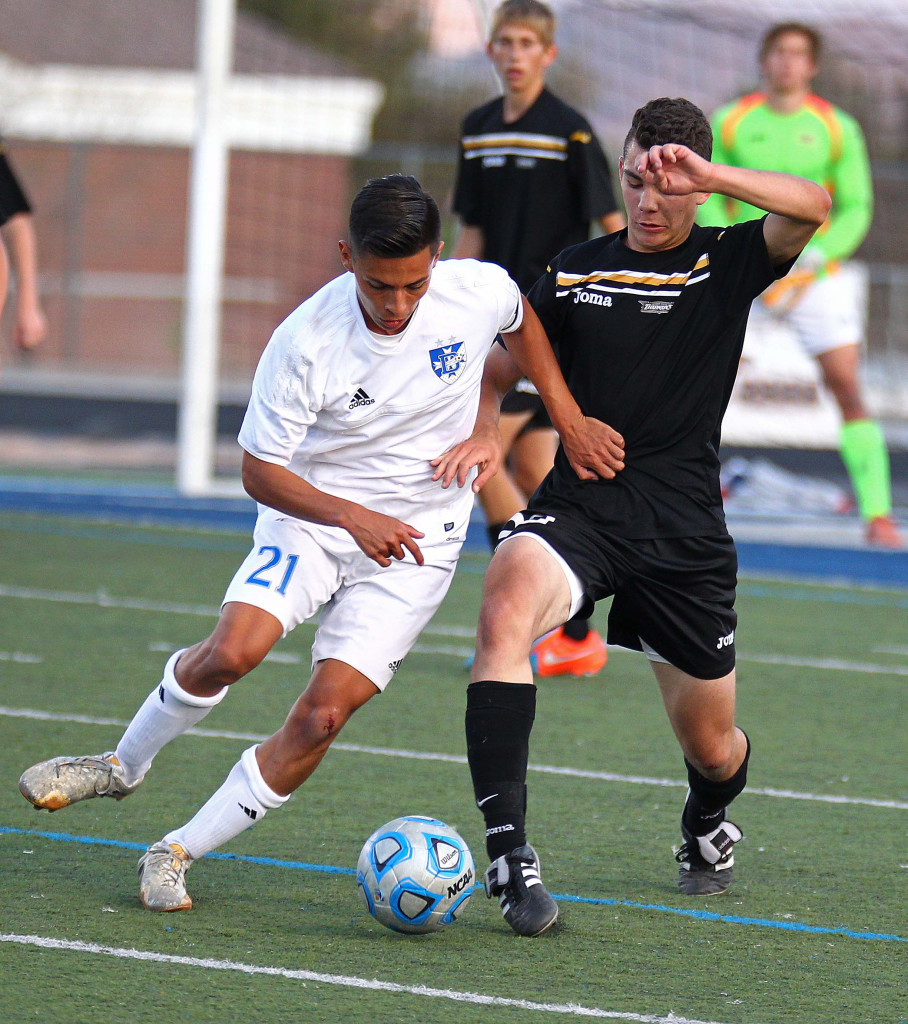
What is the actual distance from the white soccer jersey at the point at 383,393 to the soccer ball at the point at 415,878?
71 cm

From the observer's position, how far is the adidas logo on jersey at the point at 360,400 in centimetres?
382

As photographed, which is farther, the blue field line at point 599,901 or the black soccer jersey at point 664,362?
the black soccer jersey at point 664,362

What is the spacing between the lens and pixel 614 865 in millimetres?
4285

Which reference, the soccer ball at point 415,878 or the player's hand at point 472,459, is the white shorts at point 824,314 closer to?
the player's hand at point 472,459

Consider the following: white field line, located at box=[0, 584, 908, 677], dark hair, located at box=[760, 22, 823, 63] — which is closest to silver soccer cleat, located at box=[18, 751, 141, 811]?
white field line, located at box=[0, 584, 908, 677]

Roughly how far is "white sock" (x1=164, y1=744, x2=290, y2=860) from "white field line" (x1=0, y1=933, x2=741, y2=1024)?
0.37 m

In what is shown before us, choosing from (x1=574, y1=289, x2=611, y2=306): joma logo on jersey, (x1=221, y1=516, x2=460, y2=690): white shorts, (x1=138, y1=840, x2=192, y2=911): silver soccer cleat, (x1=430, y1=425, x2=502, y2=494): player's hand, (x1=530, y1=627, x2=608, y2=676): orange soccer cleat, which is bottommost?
(x1=530, y1=627, x2=608, y2=676): orange soccer cleat

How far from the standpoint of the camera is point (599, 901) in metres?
3.94

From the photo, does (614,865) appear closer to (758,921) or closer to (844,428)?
(758,921)

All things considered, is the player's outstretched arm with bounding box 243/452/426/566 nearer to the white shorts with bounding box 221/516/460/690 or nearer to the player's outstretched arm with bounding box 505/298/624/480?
the white shorts with bounding box 221/516/460/690

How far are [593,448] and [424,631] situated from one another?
13.3 feet

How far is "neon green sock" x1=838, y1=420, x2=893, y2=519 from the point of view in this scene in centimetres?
893

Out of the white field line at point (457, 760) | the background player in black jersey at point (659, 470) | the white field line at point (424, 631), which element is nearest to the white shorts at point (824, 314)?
the white field line at point (424, 631)

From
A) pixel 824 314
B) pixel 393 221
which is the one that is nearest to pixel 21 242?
pixel 393 221
